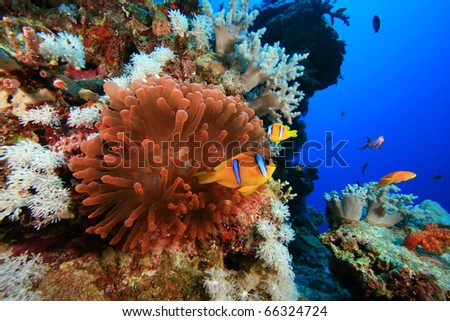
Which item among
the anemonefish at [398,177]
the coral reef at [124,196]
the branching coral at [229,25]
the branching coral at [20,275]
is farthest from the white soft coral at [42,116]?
the anemonefish at [398,177]

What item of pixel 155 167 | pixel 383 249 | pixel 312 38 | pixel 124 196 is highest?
pixel 312 38

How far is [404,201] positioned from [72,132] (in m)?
6.21

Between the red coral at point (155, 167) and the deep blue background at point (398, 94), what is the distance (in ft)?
249

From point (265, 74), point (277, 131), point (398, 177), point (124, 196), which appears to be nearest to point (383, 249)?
point (398, 177)

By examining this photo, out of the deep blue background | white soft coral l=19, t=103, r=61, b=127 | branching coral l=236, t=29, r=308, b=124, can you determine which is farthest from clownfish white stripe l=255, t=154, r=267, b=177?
the deep blue background

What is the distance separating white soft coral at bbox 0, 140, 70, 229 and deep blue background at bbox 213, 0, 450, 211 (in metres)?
76.4

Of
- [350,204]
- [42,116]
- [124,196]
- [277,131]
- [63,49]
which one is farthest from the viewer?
[350,204]

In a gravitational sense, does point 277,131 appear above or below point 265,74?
below

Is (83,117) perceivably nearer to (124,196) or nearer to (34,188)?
(34,188)

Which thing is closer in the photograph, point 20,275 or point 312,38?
point 20,275

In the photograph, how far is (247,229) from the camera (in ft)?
8.15

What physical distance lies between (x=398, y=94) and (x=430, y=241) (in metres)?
116

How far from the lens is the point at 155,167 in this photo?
218 cm
